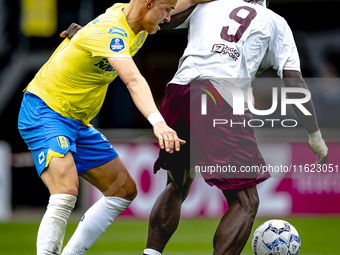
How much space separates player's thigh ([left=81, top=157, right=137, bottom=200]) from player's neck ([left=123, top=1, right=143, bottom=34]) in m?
1.06

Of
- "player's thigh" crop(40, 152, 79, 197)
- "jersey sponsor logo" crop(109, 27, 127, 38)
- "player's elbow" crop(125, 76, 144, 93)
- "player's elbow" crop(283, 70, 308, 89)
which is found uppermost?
"jersey sponsor logo" crop(109, 27, 127, 38)

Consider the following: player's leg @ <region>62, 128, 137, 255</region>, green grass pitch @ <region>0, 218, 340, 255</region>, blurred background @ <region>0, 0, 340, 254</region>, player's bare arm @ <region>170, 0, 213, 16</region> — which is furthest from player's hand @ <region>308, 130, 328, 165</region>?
blurred background @ <region>0, 0, 340, 254</region>

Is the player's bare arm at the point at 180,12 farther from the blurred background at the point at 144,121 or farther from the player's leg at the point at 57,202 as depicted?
the blurred background at the point at 144,121

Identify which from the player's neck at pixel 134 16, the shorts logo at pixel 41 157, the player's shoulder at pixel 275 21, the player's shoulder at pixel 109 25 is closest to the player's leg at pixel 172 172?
the player's neck at pixel 134 16

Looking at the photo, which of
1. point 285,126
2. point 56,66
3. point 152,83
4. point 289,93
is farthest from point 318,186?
point 56,66

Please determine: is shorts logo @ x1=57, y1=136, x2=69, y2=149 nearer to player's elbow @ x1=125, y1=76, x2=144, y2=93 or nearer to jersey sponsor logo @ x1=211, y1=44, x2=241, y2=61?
player's elbow @ x1=125, y1=76, x2=144, y2=93

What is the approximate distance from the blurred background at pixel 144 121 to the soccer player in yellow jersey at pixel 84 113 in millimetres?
4640

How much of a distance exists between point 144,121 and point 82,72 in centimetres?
718

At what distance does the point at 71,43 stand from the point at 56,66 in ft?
0.65

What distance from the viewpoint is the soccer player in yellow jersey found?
3.50 metres

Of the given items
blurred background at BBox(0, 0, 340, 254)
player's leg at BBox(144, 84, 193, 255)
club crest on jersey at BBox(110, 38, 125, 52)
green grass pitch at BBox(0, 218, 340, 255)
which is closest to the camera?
club crest on jersey at BBox(110, 38, 125, 52)

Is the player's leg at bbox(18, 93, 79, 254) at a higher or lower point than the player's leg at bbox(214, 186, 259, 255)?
higher

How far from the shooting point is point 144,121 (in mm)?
11055

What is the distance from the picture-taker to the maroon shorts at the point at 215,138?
3817 mm
